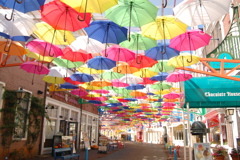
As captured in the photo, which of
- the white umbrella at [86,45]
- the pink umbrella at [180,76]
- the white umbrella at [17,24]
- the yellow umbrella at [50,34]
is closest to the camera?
the white umbrella at [17,24]

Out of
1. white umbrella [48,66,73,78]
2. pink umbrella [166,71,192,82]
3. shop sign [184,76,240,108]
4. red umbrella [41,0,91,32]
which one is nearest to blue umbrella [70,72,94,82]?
white umbrella [48,66,73,78]

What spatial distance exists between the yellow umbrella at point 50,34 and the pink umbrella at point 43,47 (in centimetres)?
52

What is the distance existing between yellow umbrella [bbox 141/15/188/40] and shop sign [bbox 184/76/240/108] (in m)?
4.43

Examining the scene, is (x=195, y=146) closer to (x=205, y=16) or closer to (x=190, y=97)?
(x=190, y=97)

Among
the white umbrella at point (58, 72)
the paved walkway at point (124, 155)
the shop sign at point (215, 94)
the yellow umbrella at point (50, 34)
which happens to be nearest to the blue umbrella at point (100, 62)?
the white umbrella at point (58, 72)

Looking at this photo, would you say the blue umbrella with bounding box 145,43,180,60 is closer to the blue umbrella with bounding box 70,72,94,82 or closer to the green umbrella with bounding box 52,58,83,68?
Answer: the green umbrella with bounding box 52,58,83,68

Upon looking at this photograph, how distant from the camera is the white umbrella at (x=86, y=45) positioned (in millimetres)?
8258

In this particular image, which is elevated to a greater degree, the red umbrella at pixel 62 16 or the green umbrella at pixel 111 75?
the red umbrella at pixel 62 16

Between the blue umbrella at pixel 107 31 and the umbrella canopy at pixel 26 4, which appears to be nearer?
the umbrella canopy at pixel 26 4

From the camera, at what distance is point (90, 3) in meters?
4.78

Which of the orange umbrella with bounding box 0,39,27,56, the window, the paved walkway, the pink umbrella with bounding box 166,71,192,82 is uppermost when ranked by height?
the orange umbrella with bounding box 0,39,27,56

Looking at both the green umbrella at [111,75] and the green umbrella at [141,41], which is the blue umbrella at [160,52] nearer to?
the green umbrella at [141,41]

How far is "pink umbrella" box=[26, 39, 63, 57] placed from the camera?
7840 mm

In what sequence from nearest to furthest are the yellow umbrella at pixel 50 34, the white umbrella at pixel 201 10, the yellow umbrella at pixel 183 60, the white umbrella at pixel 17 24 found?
the white umbrella at pixel 201 10 → the white umbrella at pixel 17 24 → the yellow umbrella at pixel 50 34 → the yellow umbrella at pixel 183 60
